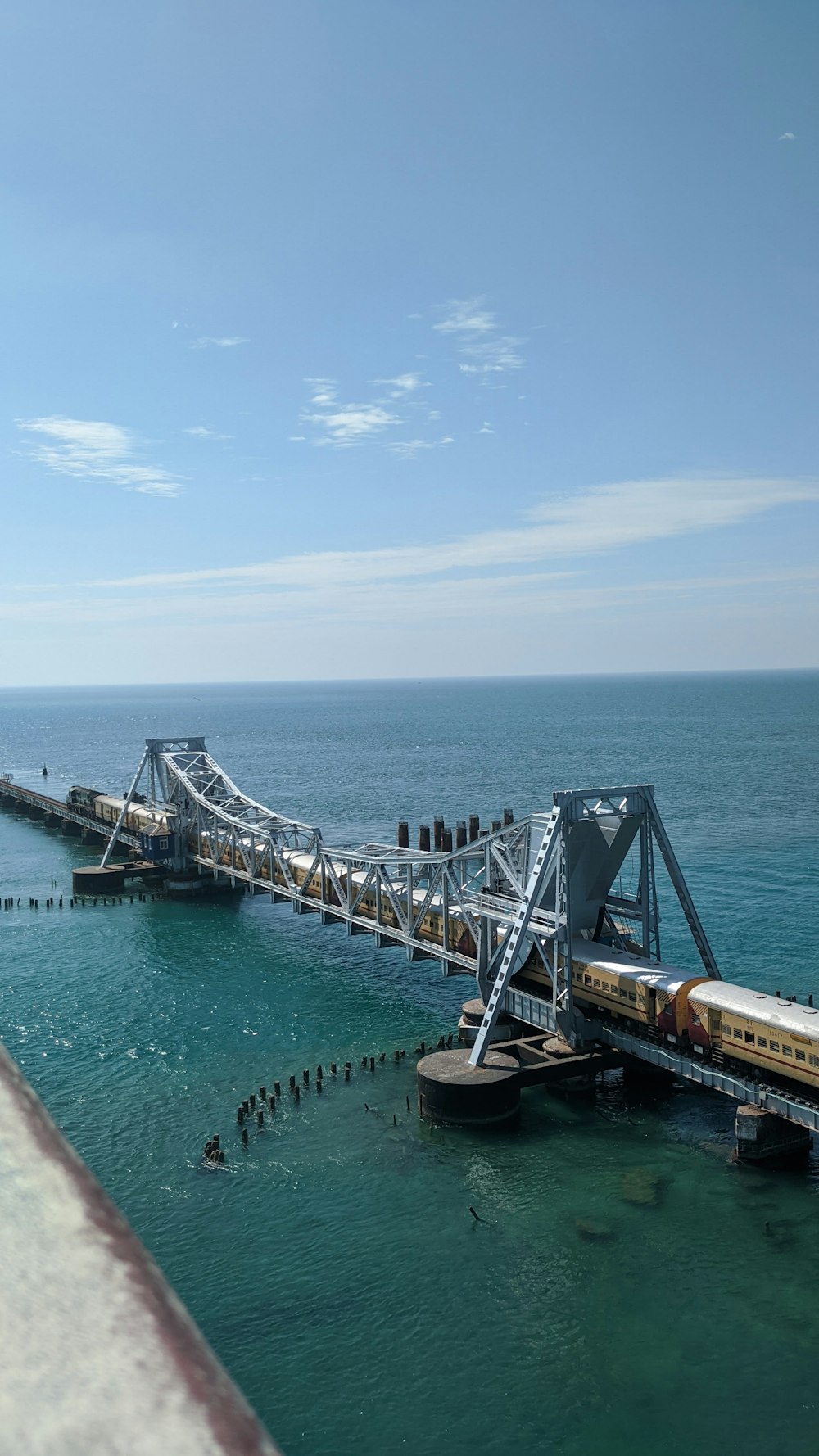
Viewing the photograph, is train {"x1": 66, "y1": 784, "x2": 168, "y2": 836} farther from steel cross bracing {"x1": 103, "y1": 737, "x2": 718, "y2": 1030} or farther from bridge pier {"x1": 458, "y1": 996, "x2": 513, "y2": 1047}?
bridge pier {"x1": 458, "y1": 996, "x2": 513, "y2": 1047}

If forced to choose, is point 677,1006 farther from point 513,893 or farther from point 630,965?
point 513,893

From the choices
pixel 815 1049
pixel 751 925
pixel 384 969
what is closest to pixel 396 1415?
pixel 815 1049

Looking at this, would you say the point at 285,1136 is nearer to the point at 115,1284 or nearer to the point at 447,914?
the point at 447,914

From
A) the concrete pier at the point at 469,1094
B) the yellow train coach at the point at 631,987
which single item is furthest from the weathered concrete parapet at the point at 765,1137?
the concrete pier at the point at 469,1094

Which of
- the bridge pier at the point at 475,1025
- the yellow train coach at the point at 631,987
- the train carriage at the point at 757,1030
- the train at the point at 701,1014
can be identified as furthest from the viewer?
the bridge pier at the point at 475,1025

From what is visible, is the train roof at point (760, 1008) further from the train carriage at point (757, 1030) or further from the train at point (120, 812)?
the train at point (120, 812)

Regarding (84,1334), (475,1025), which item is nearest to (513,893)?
(475,1025)

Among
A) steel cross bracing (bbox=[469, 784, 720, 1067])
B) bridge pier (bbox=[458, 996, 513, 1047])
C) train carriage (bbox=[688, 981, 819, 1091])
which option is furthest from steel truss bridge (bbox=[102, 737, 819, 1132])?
bridge pier (bbox=[458, 996, 513, 1047])
